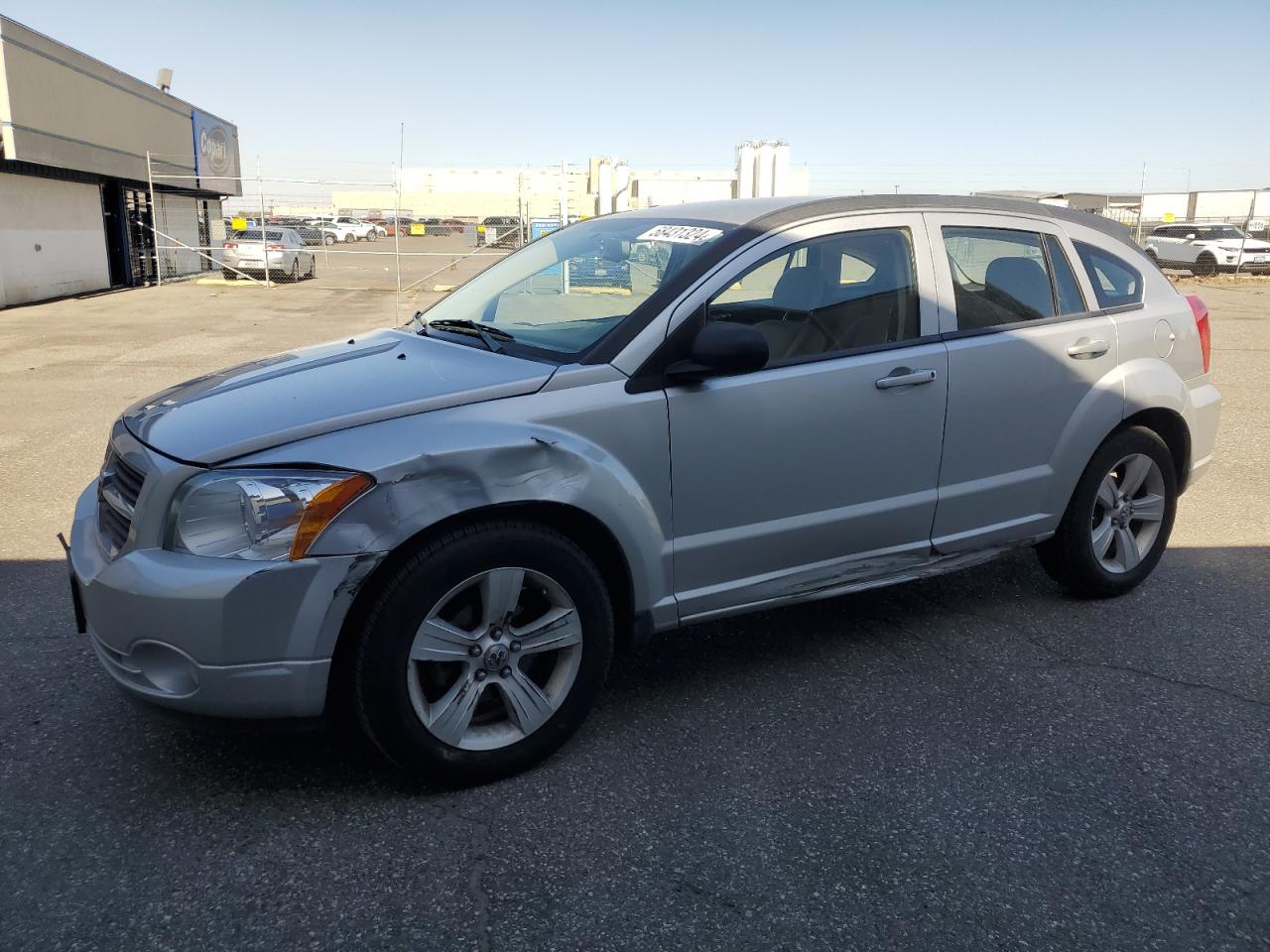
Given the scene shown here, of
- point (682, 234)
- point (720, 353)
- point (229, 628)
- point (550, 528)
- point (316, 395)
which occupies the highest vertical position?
point (682, 234)

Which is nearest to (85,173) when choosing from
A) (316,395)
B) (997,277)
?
(316,395)

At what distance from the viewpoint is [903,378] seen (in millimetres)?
3656

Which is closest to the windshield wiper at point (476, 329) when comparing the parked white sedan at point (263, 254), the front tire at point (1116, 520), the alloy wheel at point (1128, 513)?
the front tire at point (1116, 520)

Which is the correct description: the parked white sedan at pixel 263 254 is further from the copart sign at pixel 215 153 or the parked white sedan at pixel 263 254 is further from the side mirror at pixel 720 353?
the side mirror at pixel 720 353

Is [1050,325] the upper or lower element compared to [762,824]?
upper

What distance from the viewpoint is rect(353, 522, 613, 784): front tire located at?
9.17 ft

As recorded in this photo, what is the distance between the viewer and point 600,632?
10.3 ft

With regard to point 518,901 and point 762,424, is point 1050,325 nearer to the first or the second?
point 762,424

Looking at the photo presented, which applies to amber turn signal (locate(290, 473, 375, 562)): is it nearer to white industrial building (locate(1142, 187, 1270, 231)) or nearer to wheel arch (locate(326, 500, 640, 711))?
wheel arch (locate(326, 500, 640, 711))

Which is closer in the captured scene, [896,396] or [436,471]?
[436,471]

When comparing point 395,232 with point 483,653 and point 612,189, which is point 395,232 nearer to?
point 612,189

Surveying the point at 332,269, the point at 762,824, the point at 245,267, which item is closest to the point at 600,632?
the point at 762,824

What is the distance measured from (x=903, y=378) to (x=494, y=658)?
69.0 inches

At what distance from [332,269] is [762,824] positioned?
107ft
